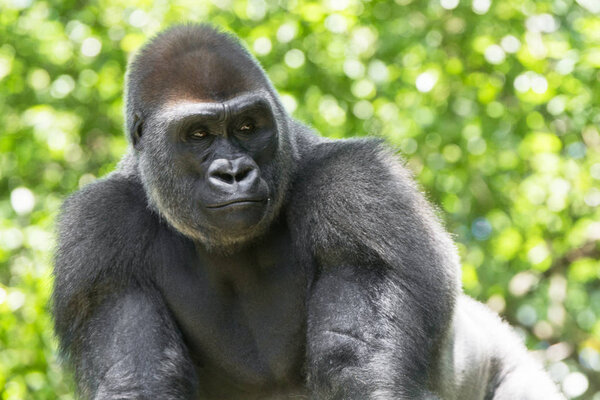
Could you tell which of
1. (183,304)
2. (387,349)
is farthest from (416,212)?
(183,304)

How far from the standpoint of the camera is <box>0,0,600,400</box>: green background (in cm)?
609

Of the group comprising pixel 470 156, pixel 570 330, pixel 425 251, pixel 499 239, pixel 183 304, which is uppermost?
pixel 425 251

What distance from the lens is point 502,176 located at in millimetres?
6449

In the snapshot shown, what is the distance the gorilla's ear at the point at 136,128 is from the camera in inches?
148

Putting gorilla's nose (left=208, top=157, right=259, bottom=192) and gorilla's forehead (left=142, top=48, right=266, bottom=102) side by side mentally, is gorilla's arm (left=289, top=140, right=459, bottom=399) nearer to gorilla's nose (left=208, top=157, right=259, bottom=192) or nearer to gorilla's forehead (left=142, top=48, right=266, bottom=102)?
gorilla's nose (left=208, top=157, right=259, bottom=192)

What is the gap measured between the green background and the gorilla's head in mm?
2052

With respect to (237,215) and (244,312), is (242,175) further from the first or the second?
(244,312)

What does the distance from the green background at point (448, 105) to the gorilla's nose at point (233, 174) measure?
7.81 ft

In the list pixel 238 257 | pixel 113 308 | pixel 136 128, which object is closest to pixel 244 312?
pixel 238 257

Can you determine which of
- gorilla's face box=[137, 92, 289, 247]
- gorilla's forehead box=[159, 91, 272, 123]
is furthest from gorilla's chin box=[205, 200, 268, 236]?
gorilla's forehead box=[159, 91, 272, 123]

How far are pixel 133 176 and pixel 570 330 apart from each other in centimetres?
378

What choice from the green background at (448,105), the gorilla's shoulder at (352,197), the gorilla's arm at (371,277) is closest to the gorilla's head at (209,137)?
the gorilla's shoulder at (352,197)

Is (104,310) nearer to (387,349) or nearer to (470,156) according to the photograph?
(387,349)

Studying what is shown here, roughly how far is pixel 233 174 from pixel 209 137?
A: 0.72 ft
